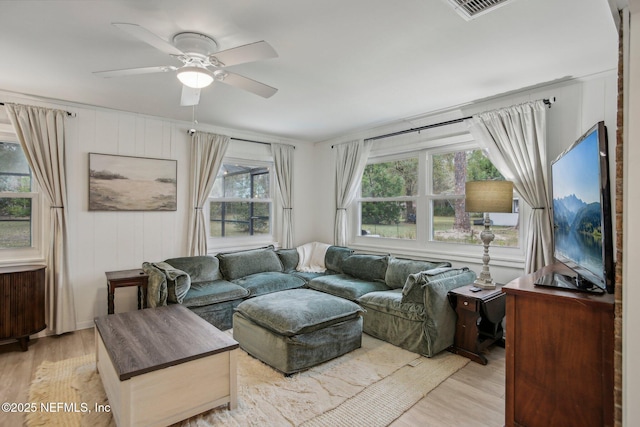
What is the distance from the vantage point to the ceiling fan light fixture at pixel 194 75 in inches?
83.3

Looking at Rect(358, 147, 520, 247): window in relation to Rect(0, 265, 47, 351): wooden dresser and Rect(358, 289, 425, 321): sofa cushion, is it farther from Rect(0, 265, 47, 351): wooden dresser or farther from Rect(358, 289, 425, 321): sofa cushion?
Rect(0, 265, 47, 351): wooden dresser

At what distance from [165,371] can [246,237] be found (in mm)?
3114

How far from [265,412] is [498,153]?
3085 mm

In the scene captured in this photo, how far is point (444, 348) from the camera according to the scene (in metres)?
2.96

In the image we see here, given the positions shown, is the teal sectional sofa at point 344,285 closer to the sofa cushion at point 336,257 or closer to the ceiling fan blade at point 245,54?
the sofa cushion at point 336,257

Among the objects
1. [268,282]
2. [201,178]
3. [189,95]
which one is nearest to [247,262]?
[268,282]

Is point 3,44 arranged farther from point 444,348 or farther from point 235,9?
point 444,348

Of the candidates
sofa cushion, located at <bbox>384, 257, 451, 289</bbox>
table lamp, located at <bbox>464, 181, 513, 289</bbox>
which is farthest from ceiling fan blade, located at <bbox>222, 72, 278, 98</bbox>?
sofa cushion, located at <bbox>384, 257, 451, 289</bbox>

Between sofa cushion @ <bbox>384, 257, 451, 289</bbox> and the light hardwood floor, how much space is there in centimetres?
96

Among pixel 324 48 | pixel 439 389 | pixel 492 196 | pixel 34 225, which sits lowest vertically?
pixel 439 389

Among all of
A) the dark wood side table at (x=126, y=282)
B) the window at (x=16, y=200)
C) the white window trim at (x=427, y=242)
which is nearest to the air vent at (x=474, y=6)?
the white window trim at (x=427, y=242)

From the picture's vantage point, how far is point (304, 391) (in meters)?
2.37

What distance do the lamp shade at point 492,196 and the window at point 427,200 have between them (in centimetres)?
71

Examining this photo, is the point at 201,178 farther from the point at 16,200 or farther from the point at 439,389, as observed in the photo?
the point at 439,389
